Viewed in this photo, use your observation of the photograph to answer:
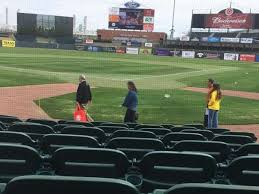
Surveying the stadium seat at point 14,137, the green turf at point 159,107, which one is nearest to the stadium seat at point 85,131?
the stadium seat at point 14,137

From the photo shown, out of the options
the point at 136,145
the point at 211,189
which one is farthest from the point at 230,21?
the point at 211,189

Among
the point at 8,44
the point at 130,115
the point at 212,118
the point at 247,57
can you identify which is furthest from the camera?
the point at 8,44

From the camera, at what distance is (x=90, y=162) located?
13.1 ft

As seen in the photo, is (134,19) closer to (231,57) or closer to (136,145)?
(231,57)

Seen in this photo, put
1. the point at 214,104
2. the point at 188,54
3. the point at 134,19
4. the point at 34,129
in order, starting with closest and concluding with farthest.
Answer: the point at 34,129, the point at 214,104, the point at 188,54, the point at 134,19

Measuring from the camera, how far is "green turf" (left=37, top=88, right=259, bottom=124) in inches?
675

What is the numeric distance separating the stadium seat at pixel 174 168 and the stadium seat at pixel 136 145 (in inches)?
33.7

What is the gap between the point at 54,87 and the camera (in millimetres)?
26000

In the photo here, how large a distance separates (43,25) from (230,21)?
4261 centimetres

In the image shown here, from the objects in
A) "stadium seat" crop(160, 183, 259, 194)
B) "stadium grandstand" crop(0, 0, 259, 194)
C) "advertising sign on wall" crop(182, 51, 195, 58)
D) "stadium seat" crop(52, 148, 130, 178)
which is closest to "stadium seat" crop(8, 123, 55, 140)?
"stadium grandstand" crop(0, 0, 259, 194)

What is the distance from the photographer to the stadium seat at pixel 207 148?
5.07 meters

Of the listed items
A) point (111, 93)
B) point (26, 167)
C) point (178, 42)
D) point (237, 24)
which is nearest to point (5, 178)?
point (26, 167)

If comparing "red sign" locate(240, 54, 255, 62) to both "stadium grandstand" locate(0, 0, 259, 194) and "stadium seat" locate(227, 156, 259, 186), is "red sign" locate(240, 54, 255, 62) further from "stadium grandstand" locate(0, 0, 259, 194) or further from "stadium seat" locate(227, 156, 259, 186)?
"stadium seat" locate(227, 156, 259, 186)

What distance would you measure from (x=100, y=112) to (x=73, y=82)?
1170 cm
